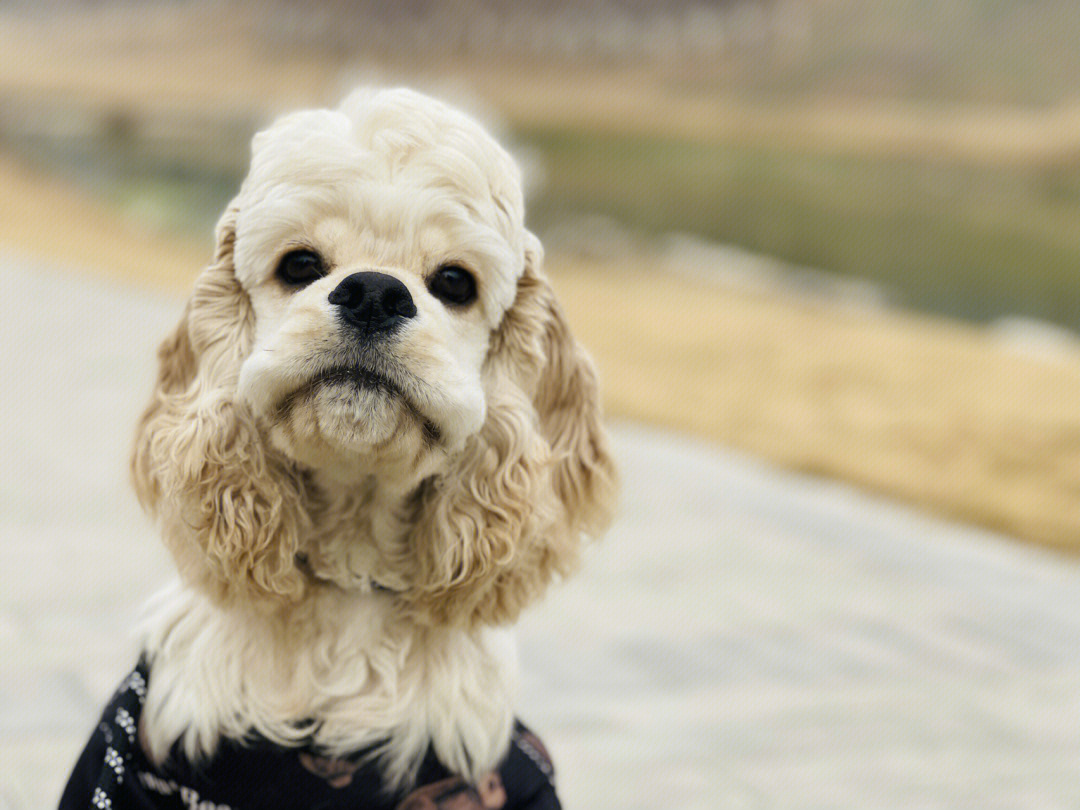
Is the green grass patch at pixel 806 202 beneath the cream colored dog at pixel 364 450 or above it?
above

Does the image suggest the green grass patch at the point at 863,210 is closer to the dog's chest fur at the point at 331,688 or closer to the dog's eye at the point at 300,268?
the dog's chest fur at the point at 331,688

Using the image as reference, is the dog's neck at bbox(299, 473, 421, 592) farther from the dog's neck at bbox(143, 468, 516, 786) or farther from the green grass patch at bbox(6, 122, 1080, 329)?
the green grass patch at bbox(6, 122, 1080, 329)

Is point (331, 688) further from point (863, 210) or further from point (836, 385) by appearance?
→ point (863, 210)

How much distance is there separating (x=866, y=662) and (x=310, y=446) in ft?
7.39

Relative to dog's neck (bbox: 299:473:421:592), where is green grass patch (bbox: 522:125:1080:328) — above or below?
above

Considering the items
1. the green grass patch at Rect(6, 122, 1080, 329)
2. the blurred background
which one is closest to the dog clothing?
the blurred background

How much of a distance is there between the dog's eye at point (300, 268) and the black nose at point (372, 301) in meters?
0.11

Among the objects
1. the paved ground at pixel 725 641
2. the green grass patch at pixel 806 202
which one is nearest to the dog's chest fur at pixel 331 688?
the paved ground at pixel 725 641

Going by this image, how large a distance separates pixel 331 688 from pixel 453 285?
58 centimetres

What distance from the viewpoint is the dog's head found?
1.44 metres

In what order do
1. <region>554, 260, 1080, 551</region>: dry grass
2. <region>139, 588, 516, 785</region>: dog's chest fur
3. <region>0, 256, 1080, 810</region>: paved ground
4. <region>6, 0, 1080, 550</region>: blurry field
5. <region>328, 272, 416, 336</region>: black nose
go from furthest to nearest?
<region>6, 0, 1080, 550</region>: blurry field < <region>554, 260, 1080, 551</region>: dry grass < <region>0, 256, 1080, 810</region>: paved ground < <region>139, 588, 516, 785</region>: dog's chest fur < <region>328, 272, 416, 336</region>: black nose

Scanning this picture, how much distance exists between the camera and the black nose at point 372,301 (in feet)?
4.60

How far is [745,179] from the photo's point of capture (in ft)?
43.1

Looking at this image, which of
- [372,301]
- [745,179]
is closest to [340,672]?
[372,301]
